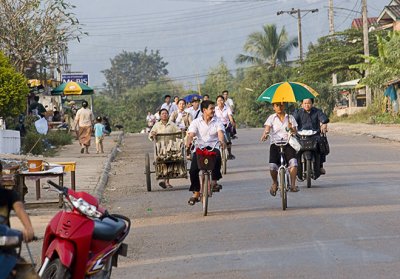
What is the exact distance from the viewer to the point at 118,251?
27.5 ft

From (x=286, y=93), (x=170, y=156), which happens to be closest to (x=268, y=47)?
(x=170, y=156)

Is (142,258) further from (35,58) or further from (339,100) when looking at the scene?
(339,100)

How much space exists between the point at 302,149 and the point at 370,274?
870 centimetres

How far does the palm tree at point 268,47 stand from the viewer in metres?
83.4

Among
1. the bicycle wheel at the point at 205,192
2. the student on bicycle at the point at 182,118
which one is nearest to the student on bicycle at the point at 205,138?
the bicycle wheel at the point at 205,192

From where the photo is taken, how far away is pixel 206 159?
1536cm

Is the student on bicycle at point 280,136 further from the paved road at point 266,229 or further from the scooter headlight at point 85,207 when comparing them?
the scooter headlight at point 85,207

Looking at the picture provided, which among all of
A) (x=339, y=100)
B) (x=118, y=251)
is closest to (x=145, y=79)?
(x=339, y=100)

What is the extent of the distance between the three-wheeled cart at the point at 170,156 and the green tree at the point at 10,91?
801 cm

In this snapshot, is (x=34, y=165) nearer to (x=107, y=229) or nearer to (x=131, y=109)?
(x=107, y=229)

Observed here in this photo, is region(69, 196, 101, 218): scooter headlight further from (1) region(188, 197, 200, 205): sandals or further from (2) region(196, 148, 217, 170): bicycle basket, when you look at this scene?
(1) region(188, 197, 200, 205): sandals

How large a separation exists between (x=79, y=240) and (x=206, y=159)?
7.66m

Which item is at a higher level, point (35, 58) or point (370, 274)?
point (35, 58)

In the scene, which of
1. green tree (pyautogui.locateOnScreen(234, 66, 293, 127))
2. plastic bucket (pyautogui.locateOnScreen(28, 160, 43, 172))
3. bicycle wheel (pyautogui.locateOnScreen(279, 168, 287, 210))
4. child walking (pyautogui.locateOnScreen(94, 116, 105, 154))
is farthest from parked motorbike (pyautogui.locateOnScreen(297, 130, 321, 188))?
green tree (pyautogui.locateOnScreen(234, 66, 293, 127))
